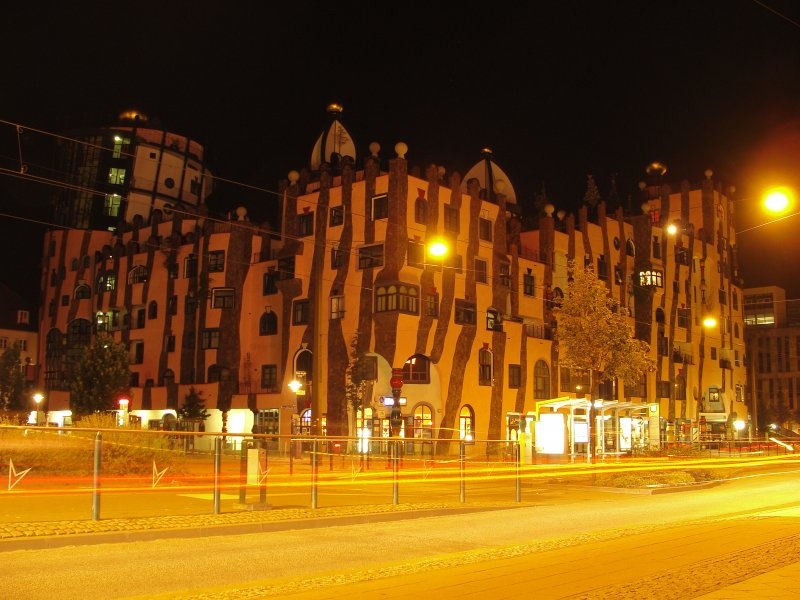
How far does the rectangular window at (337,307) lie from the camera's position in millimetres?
51531

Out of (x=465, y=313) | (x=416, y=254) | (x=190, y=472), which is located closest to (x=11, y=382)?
(x=416, y=254)

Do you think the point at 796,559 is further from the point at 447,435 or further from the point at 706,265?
the point at 706,265

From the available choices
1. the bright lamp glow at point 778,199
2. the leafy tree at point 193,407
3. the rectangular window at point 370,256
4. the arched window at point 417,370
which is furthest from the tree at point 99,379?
the bright lamp glow at point 778,199

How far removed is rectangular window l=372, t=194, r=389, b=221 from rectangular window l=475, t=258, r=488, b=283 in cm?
753

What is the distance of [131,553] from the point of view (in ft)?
37.0

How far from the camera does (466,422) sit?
51.6 meters

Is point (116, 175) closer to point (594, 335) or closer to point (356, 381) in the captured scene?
point (356, 381)

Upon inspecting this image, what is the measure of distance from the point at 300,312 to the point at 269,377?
19.0 feet

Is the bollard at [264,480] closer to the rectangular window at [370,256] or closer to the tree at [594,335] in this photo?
the tree at [594,335]

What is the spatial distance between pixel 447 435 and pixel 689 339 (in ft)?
108

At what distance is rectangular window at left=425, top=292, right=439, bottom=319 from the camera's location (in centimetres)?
4988

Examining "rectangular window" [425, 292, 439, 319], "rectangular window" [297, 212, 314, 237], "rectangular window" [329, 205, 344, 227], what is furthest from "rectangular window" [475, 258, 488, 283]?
"rectangular window" [297, 212, 314, 237]

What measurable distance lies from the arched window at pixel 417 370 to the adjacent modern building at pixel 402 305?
0.12 m

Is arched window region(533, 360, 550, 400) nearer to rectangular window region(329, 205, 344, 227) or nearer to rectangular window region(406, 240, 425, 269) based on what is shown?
rectangular window region(406, 240, 425, 269)
